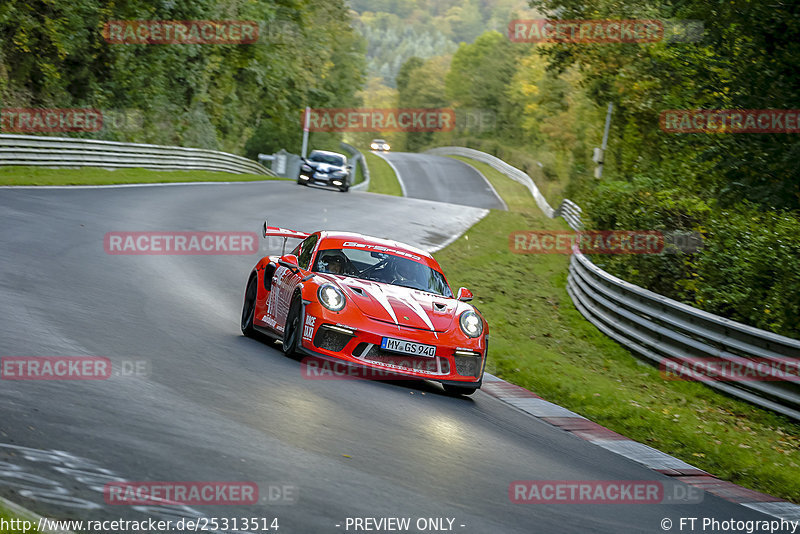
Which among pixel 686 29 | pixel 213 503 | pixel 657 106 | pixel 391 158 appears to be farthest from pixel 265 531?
pixel 391 158

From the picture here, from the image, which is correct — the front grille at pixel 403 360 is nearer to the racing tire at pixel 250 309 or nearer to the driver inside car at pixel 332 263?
the driver inside car at pixel 332 263

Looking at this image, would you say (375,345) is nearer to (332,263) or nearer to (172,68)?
(332,263)

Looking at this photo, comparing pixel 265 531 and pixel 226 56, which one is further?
pixel 226 56

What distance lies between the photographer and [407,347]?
30.0ft

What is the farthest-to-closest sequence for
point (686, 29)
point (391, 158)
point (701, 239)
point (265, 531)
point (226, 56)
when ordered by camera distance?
point (391, 158) < point (226, 56) < point (686, 29) < point (701, 239) < point (265, 531)

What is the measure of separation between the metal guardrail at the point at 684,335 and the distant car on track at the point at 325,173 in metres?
23.0

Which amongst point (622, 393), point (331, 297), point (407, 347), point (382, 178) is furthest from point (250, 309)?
point (382, 178)

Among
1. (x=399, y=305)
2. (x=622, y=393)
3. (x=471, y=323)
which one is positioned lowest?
(x=622, y=393)

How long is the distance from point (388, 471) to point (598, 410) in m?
4.75

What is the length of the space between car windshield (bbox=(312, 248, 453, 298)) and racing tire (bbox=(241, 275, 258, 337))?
3.44ft

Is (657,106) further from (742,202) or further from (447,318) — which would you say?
(447,318)

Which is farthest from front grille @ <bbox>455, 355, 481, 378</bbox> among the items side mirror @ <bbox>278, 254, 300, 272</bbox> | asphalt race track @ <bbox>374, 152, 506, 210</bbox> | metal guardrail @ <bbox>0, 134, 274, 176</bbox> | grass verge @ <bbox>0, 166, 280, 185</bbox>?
asphalt race track @ <bbox>374, 152, 506, 210</bbox>

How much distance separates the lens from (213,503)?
16.1 ft

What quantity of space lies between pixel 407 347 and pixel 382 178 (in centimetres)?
5759
